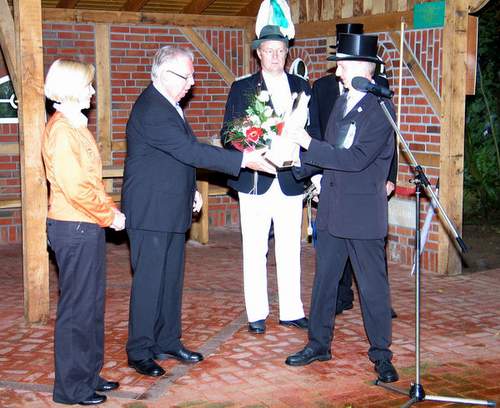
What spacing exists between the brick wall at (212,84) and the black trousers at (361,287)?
3.15 m

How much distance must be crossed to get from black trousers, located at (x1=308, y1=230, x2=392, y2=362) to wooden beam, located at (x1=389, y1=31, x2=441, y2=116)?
3.32 metres

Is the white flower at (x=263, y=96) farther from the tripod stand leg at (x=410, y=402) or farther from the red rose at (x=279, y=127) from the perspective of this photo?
the tripod stand leg at (x=410, y=402)

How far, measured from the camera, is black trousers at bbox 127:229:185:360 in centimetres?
507

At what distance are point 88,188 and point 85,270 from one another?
445 mm

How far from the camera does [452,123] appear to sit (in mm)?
7898

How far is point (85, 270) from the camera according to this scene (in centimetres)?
446

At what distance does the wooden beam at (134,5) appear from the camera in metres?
9.73

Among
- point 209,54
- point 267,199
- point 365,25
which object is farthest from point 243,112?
point 209,54

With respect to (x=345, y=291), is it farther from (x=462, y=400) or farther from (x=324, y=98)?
(x=462, y=400)

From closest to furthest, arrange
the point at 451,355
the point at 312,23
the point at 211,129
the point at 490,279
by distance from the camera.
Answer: the point at 451,355 < the point at 490,279 < the point at 312,23 < the point at 211,129

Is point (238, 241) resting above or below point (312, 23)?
below

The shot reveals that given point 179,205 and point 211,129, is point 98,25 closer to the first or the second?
point 211,129

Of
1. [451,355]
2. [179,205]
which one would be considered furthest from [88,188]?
[451,355]

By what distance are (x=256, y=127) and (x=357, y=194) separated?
0.79 metres
